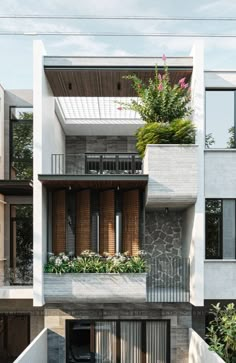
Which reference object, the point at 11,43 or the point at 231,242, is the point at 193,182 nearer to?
the point at 231,242

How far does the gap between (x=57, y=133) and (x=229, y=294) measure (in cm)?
850

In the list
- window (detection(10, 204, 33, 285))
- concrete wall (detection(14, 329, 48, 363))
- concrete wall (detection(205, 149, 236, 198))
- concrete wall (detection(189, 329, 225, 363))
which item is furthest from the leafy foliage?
window (detection(10, 204, 33, 285))

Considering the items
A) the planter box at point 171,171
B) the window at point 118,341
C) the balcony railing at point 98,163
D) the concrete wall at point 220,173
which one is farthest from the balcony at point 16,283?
the concrete wall at point 220,173

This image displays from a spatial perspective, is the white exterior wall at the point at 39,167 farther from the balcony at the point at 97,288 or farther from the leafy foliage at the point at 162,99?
the leafy foliage at the point at 162,99

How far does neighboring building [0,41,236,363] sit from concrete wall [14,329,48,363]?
444 mm

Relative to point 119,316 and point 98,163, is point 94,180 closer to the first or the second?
point 119,316

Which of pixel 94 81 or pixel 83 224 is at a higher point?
pixel 94 81

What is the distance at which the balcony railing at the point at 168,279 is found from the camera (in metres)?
15.3

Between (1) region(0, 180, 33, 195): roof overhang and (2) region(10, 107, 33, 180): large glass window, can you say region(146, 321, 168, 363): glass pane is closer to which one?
(1) region(0, 180, 33, 195): roof overhang

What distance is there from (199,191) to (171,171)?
1.04 metres

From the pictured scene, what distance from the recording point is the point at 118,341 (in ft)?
53.5

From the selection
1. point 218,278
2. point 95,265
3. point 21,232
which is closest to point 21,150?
point 21,232

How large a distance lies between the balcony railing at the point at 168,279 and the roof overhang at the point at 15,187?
16.3 feet

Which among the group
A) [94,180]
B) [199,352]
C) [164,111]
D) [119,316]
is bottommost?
[199,352]
